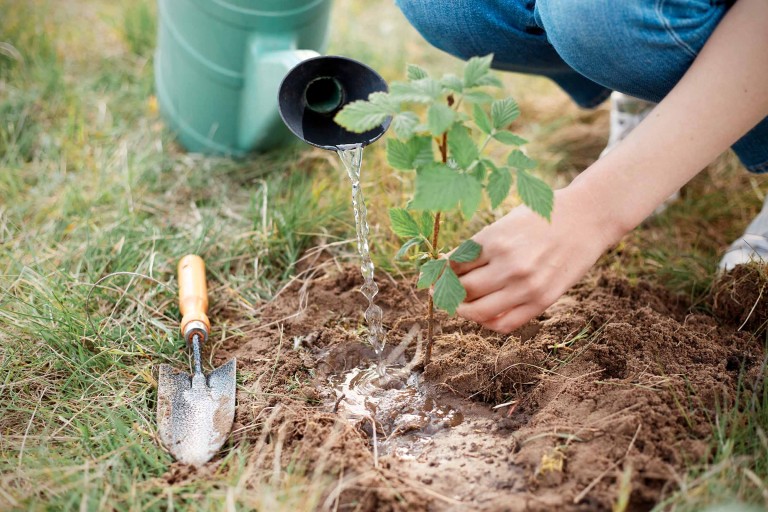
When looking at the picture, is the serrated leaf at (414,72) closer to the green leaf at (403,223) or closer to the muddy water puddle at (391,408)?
the green leaf at (403,223)

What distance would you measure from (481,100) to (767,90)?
0.49 m

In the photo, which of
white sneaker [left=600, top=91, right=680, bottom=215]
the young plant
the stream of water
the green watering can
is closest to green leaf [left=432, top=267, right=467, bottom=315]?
the young plant

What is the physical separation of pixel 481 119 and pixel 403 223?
0.25m

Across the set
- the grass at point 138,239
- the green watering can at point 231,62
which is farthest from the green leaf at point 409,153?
the green watering can at point 231,62

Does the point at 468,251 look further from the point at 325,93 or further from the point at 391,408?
the point at 325,93

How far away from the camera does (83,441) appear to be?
4.49 feet

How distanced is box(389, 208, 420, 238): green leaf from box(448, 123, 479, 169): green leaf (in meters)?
0.20

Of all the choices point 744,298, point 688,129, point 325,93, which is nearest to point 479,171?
point 688,129

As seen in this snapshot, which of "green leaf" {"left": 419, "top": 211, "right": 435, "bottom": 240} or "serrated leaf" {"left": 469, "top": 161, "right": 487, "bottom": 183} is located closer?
"serrated leaf" {"left": 469, "top": 161, "right": 487, "bottom": 183}

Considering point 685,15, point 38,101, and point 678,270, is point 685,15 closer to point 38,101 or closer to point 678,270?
point 678,270

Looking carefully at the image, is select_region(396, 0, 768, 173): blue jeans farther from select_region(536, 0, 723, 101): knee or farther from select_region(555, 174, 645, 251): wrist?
select_region(555, 174, 645, 251): wrist

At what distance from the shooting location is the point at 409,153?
1194 millimetres

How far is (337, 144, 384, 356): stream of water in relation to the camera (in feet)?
5.14

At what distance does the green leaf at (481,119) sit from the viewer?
116 centimetres
